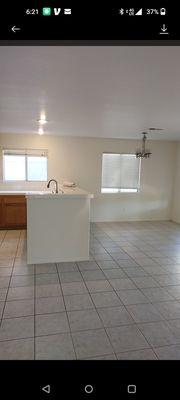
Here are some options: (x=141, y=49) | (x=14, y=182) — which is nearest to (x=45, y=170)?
(x=14, y=182)

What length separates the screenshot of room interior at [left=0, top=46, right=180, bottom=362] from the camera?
1868 millimetres

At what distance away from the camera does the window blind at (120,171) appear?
6902 mm

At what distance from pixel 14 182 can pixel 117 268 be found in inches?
145

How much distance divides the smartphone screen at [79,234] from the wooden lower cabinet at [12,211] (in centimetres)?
2

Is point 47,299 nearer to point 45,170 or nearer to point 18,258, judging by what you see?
point 18,258

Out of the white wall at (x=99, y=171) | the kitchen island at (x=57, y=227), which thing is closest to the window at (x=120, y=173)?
the white wall at (x=99, y=171)

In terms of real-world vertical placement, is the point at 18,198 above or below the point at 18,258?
above

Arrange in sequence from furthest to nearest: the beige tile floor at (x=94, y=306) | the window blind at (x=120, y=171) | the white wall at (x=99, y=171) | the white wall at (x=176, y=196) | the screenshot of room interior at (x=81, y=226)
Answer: the white wall at (x=176, y=196) → the window blind at (x=120, y=171) → the white wall at (x=99, y=171) → the beige tile floor at (x=94, y=306) → the screenshot of room interior at (x=81, y=226)

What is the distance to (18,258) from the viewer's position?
13.5ft

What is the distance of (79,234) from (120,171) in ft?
11.3
